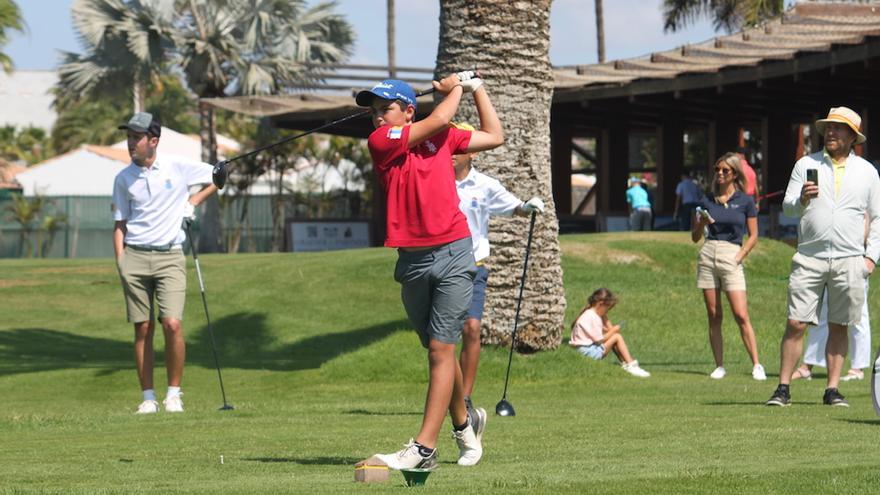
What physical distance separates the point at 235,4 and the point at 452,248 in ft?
142

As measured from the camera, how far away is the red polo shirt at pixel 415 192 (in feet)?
23.8

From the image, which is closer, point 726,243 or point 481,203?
point 481,203

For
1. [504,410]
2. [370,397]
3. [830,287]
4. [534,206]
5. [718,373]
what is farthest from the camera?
[718,373]

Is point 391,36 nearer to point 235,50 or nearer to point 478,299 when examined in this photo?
point 235,50

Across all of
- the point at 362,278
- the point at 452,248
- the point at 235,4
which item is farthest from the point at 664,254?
the point at 235,4

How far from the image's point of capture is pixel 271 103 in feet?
114

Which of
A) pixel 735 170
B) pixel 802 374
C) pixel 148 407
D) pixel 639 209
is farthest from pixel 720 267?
pixel 639 209

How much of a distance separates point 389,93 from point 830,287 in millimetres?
4404

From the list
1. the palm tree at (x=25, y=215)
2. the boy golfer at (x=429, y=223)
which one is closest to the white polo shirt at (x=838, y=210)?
the boy golfer at (x=429, y=223)

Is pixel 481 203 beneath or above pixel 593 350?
above

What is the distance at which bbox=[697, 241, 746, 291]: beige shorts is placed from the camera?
14.0m

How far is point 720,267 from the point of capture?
14.1 metres

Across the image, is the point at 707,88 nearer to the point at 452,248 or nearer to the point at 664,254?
the point at 664,254

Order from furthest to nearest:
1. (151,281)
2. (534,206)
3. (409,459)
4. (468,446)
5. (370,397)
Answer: (370,397) → (151,281) → (534,206) → (468,446) → (409,459)
